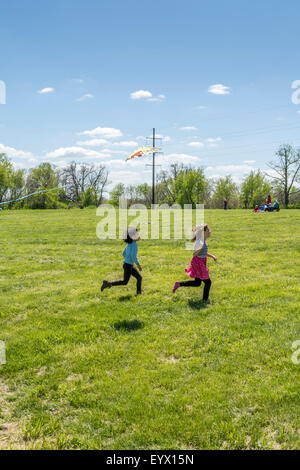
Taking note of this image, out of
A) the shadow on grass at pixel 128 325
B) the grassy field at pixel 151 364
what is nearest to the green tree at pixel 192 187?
the grassy field at pixel 151 364

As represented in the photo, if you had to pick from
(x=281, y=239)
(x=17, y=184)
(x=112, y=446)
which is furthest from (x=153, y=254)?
(x=17, y=184)

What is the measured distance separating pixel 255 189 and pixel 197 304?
7577cm

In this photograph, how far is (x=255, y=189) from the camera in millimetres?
77938

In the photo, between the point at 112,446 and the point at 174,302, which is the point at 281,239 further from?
the point at 112,446

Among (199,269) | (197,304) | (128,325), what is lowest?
(128,325)

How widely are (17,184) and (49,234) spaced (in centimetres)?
5841

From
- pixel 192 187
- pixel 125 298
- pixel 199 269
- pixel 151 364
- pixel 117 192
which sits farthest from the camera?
pixel 117 192

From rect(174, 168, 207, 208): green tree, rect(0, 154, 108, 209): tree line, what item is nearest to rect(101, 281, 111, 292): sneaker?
rect(0, 154, 108, 209): tree line

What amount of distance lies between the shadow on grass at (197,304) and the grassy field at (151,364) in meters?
0.06

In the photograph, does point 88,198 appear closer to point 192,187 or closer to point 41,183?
point 41,183

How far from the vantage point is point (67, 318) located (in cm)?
645

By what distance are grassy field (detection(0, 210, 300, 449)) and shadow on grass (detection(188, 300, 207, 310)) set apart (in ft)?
0.19

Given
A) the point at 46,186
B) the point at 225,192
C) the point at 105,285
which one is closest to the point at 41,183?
the point at 46,186

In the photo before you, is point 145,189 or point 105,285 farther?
point 145,189
